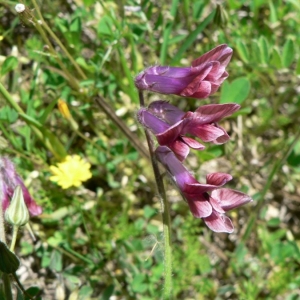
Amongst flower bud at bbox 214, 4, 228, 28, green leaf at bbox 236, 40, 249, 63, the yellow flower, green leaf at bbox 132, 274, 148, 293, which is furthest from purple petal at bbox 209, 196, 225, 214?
green leaf at bbox 236, 40, 249, 63

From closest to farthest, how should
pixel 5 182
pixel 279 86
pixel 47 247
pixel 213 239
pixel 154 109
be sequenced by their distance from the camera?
pixel 154 109 → pixel 5 182 → pixel 47 247 → pixel 213 239 → pixel 279 86

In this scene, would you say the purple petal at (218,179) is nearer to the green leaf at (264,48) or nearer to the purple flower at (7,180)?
the purple flower at (7,180)

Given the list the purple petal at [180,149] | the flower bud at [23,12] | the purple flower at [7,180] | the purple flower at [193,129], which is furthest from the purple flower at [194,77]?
the purple flower at [7,180]

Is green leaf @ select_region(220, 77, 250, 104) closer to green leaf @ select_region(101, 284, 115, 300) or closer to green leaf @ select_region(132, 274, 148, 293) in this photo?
green leaf @ select_region(132, 274, 148, 293)

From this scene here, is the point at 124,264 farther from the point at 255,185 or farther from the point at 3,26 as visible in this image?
the point at 3,26

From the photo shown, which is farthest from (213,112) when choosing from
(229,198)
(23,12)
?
(23,12)

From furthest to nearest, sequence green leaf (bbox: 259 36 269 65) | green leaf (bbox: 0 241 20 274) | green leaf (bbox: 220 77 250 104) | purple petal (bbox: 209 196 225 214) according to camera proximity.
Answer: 1. green leaf (bbox: 259 36 269 65)
2. green leaf (bbox: 220 77 250 104)
3. purple petal (bbox: 209 196 225 214)
4. green leaf (bbox: 0 241 20 274)

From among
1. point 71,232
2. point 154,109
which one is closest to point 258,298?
point 71,232
